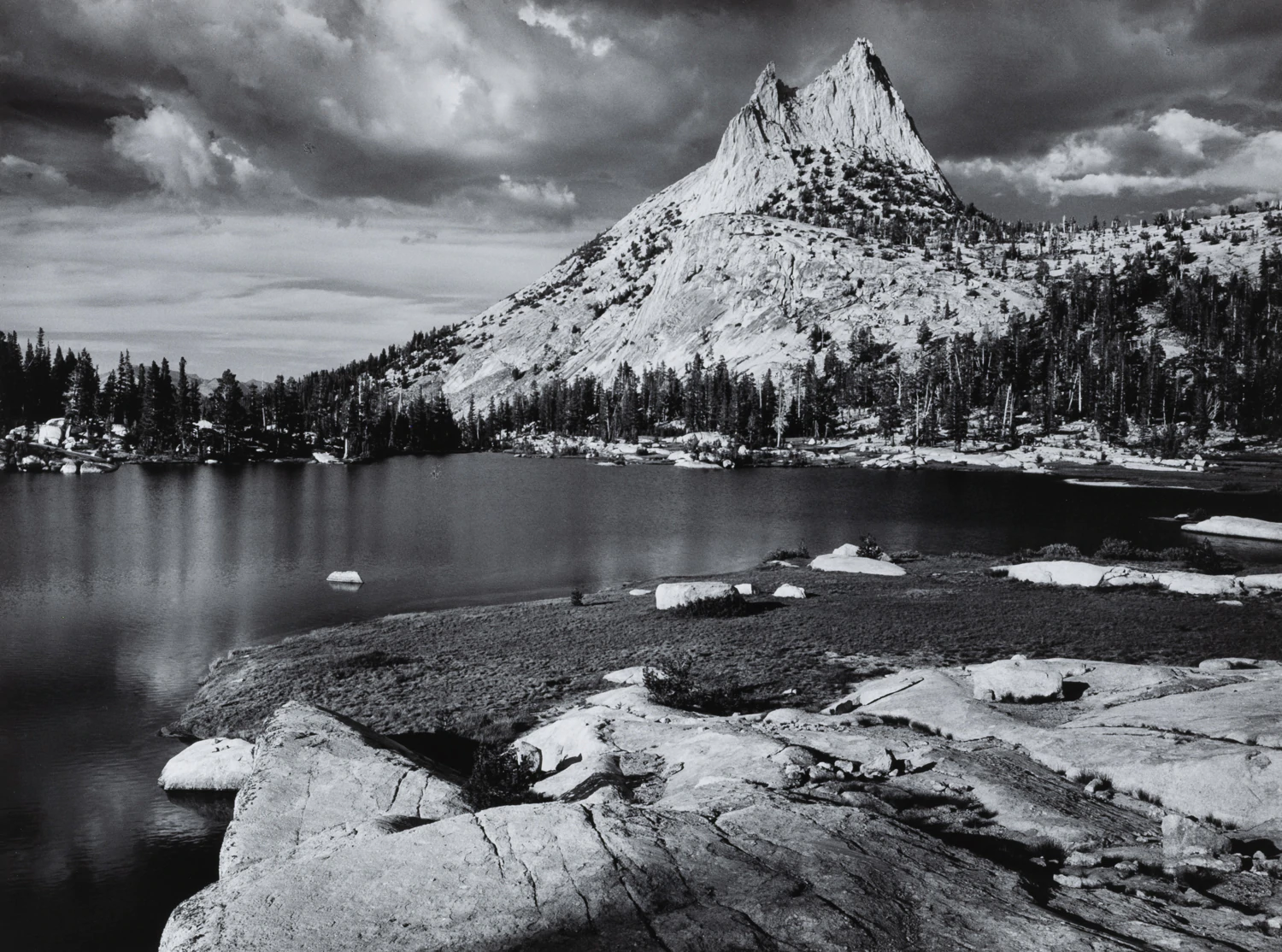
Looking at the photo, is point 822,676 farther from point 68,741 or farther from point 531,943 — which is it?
point 68,741

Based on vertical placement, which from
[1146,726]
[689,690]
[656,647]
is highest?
[1146,726]

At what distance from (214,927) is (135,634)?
33155 millimetres

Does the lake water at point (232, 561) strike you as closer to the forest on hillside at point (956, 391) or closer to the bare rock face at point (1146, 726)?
the bare rock face at point (1146, 726)

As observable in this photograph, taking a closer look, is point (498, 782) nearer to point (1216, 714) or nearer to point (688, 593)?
point (1216, 714)

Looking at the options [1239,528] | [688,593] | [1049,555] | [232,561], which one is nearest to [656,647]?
[688,593]

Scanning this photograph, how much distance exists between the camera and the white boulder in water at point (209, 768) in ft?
68.6

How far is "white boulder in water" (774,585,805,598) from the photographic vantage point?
38.3 metres

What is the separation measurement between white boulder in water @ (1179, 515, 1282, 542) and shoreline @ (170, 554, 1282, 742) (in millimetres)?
31926

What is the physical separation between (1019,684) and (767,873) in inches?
548

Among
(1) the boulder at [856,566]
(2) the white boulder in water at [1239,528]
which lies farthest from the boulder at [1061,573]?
(2) the white boulder in water at [1239,528]

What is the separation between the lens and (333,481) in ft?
376

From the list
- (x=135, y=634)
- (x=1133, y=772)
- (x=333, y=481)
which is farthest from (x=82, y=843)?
(x=333, y=481)

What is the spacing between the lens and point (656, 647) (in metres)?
30.3

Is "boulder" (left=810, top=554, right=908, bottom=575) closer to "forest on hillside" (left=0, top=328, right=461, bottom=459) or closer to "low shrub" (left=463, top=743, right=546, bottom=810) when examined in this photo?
"low shrub" (left=463, top=743, right=546, bottom=810)
